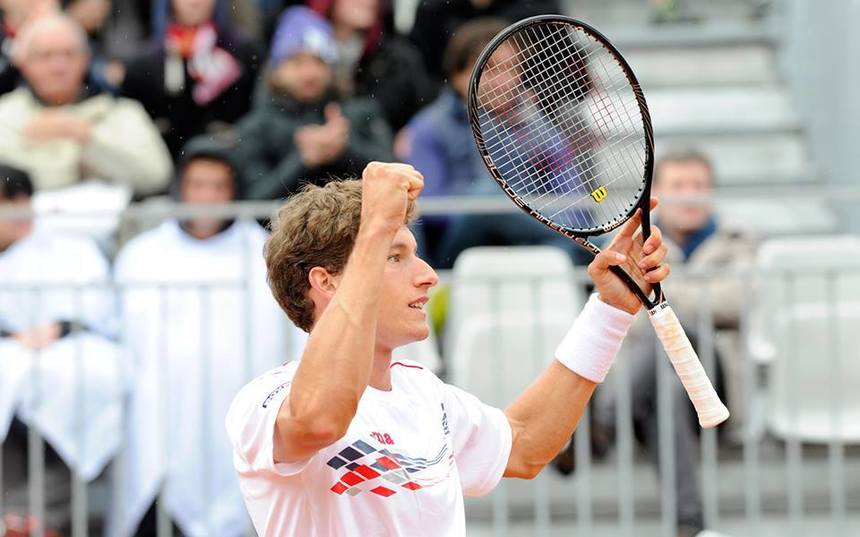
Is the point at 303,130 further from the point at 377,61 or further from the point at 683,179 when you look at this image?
the point at 683,179

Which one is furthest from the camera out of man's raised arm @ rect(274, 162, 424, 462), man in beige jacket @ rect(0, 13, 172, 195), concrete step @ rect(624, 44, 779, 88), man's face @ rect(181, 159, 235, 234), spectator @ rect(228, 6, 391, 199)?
concrete step @ rect(624, 44, 779, 88)

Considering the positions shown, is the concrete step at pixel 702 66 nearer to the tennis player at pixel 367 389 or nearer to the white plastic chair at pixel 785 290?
the white plastic chair at pixel 785 290

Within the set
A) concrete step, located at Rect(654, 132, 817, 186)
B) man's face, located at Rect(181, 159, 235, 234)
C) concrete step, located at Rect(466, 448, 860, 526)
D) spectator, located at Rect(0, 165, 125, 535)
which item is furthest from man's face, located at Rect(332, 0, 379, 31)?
concrete step, located at Rect(466, 448, 860, 526)

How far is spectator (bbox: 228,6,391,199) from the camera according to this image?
258 inches

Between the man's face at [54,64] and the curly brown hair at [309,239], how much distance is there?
13.7 feet

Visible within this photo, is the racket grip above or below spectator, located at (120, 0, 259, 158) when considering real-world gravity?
below

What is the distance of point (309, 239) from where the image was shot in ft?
9.17

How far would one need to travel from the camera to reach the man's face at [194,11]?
722 cm

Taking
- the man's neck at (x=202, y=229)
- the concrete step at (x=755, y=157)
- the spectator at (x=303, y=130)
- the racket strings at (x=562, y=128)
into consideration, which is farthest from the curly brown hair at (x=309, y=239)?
the concrete step at (x=755, y=157)

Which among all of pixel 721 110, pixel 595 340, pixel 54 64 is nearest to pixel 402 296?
pixel 595 340

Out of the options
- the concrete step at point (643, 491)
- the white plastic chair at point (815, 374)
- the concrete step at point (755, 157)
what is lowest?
→ the concrete step at point (643, 491)

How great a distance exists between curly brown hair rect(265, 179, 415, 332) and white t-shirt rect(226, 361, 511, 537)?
0.48 ft

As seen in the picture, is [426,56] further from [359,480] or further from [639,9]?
[359,480]

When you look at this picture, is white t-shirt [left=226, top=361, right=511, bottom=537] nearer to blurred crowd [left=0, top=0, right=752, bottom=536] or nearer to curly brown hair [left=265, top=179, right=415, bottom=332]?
curly brown hair [left=265, top=179, right=415, bottom=332]
